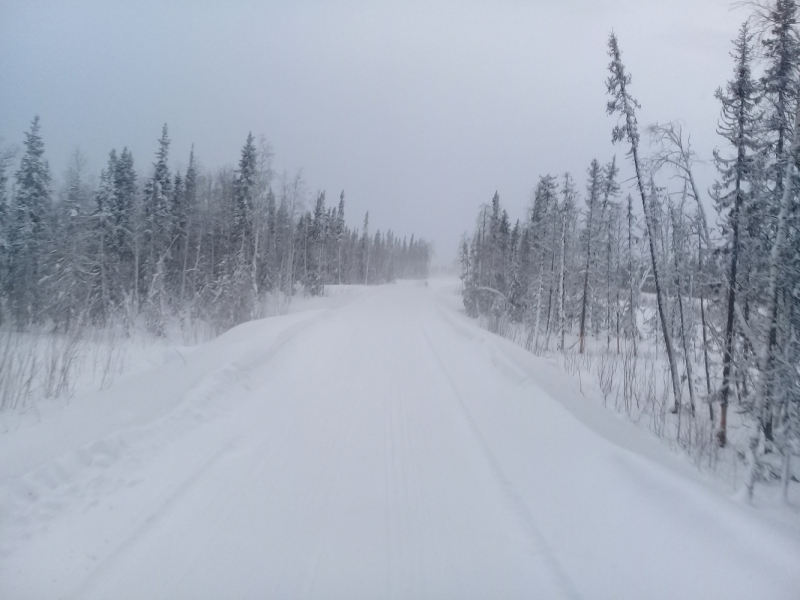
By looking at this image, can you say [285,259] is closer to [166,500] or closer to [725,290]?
[725,290]

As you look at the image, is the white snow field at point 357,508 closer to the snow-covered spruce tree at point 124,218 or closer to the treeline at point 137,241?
the treeline at point 137,241

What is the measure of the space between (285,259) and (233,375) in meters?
49.2

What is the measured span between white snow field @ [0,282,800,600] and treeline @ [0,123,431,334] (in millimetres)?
9674

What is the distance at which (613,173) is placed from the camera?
105 feet

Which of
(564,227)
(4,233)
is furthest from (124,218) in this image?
(564,227)

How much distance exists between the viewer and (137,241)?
34.9 meters

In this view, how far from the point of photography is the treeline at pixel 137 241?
23.0m

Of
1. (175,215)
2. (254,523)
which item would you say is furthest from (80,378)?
(175,215)

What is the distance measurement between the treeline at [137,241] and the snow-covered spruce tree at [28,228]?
2.3 inches

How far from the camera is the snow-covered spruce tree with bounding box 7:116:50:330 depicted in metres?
22.2

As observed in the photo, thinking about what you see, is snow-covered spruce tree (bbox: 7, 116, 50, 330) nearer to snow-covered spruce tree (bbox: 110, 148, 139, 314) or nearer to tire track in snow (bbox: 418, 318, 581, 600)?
snow-covered spruce tree (bbox: 110, 148, 139, 314)

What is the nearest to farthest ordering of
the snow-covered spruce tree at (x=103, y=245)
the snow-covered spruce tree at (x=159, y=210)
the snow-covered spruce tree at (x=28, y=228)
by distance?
the snow-covered spruce tree at (x=28, y=228) < the snow-covered spruce tree at (x=103, y=245) < the snow-covered spruce tree at (x=159, y=210)

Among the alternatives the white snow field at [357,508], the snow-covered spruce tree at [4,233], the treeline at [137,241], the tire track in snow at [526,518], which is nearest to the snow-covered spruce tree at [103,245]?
the treeline at [137,241]

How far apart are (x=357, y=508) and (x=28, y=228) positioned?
1071 inches
